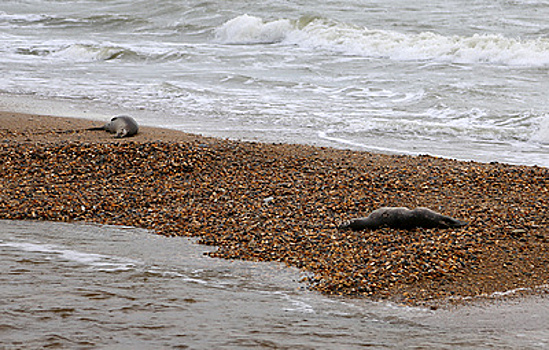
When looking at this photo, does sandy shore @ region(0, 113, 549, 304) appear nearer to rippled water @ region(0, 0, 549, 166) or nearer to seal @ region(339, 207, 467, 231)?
seal @ region(339, 207, 467, 231)

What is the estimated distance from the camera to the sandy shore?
16.0 feet

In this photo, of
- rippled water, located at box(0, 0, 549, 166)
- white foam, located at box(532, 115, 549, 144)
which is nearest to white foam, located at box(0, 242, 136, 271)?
rippled water, located at box(0, 0, 549, 166)

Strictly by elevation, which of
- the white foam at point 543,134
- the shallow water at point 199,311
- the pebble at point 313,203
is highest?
the white foam at point 543,134

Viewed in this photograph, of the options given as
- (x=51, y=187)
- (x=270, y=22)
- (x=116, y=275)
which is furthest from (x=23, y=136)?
(x=270, y=22)

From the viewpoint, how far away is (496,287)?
4.68 metres

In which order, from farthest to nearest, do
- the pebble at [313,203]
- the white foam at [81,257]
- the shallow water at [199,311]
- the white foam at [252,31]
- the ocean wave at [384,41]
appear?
the white foam at [252,31] < the ocean wave at [384,41] < the pebble at [313,203] < the white foam at [81,257] < the shallow water at [199,311]

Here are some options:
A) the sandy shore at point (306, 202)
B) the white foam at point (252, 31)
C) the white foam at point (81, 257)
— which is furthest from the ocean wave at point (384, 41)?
the white foam at point (81, 257)

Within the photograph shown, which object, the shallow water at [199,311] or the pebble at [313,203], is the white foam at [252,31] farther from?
the shallow water at [199,311]

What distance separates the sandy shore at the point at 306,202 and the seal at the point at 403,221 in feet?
0.34

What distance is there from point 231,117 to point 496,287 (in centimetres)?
812

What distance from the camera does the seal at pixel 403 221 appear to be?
18.6 ft

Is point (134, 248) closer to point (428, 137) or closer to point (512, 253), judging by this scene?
point (512, 253)

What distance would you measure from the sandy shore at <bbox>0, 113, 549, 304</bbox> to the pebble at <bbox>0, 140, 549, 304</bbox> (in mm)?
13

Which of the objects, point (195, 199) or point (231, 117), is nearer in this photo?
point (195, 199)
